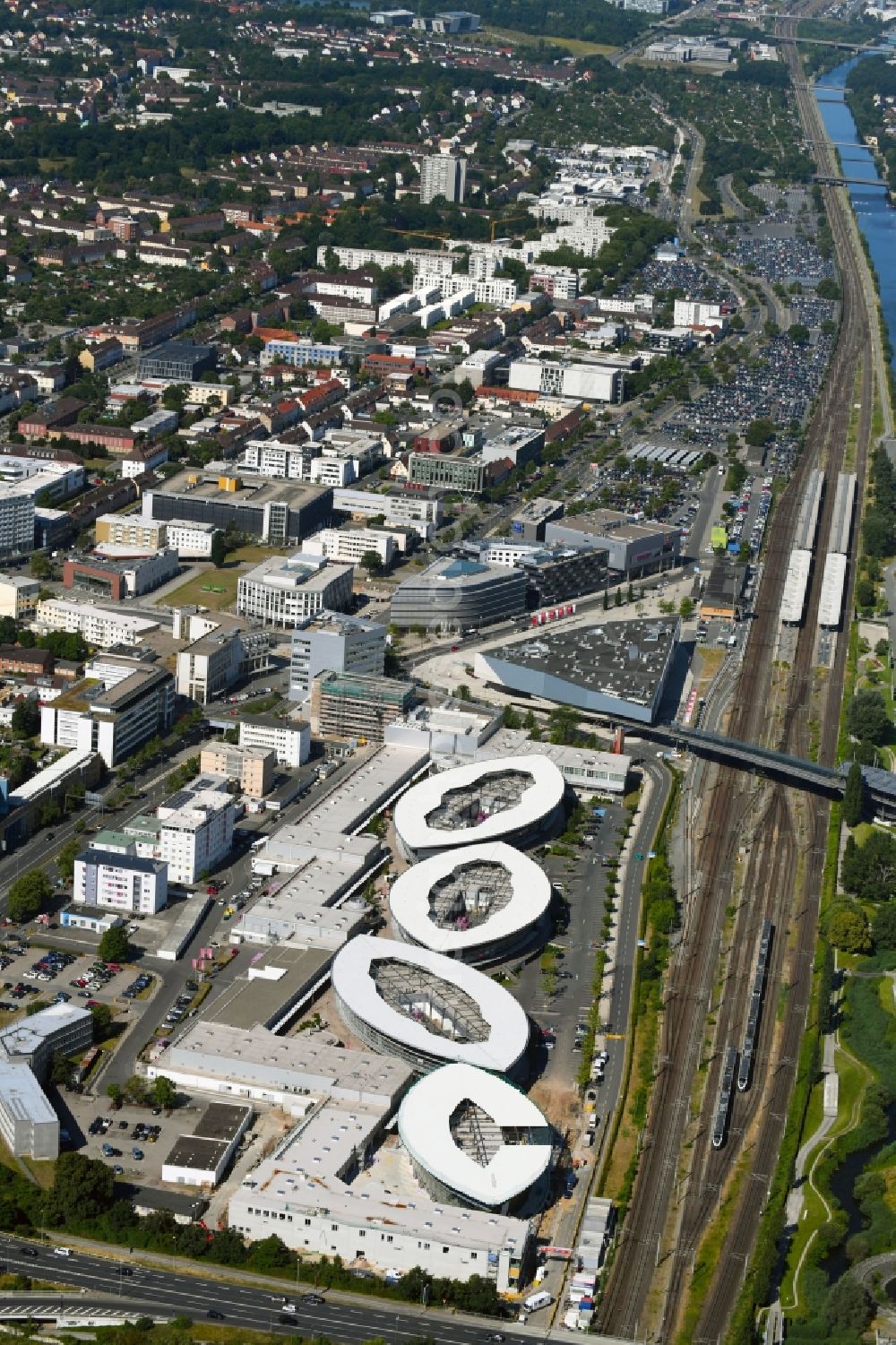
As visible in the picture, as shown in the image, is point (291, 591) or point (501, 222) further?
point (501, 222)

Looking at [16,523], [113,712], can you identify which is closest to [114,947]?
[113,712]

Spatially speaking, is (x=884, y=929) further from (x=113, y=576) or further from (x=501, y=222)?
(x=501, y=222)

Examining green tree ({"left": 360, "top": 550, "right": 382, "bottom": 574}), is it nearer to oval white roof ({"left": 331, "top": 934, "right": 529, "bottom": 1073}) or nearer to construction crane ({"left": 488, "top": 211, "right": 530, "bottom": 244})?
oval white roof ({"left": 331, "top": 934, "right": 529, "bottom": 1073})

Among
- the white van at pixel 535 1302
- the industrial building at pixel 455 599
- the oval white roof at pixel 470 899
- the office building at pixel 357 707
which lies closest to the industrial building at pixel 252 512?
the industrial building at pixel 455 599

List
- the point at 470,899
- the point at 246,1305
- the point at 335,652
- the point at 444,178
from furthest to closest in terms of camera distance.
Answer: the point at 444,178
the point at 335,652
the point at 470,899
the point at 246,1305

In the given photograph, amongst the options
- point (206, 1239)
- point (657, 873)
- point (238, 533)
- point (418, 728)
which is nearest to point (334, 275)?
point (238, 533)

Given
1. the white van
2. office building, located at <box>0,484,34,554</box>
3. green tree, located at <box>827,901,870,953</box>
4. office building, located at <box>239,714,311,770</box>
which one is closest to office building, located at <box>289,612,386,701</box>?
office building, located at <box>239,714,311,770</box>
